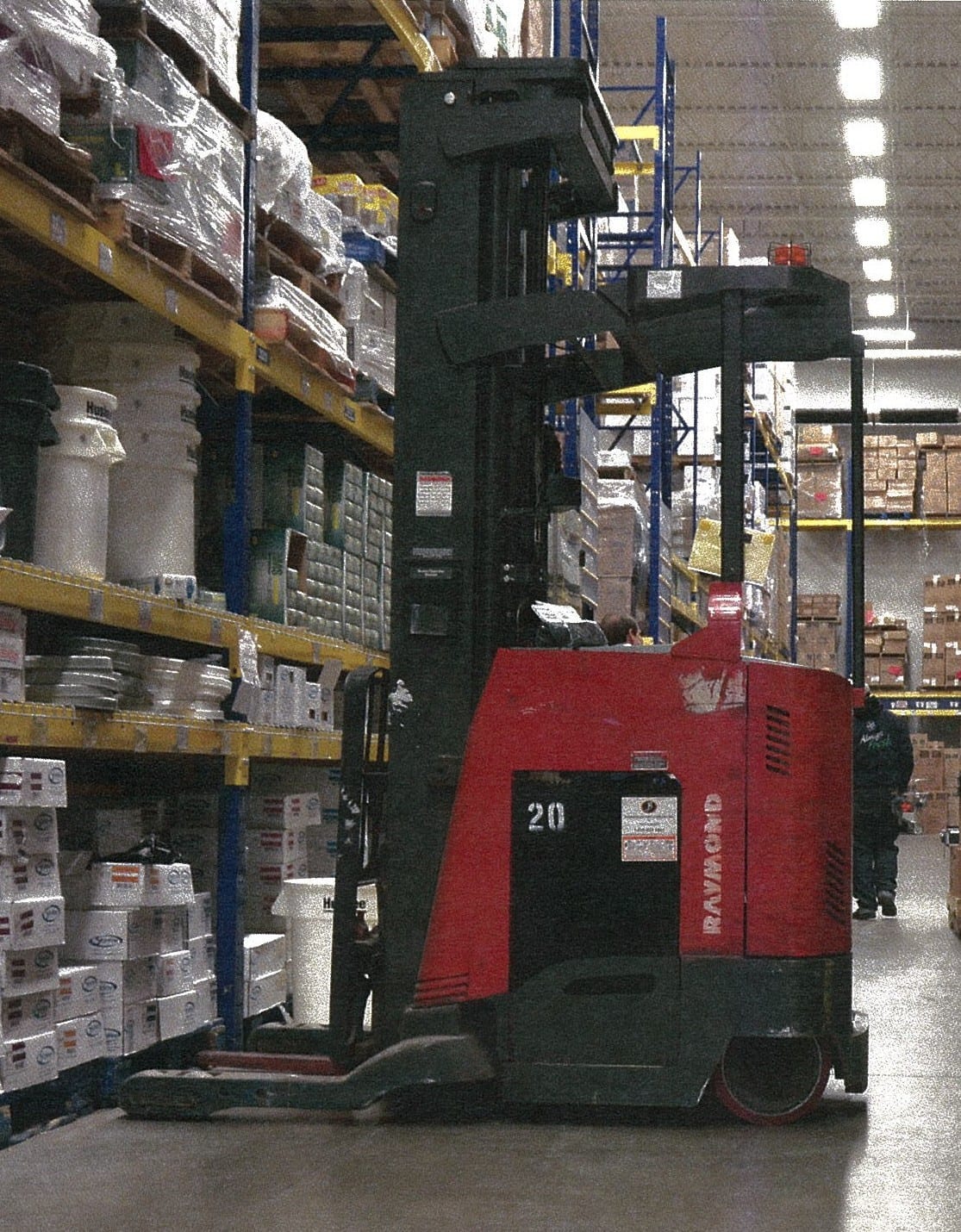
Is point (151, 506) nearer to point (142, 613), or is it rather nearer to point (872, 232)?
point (142, 613)

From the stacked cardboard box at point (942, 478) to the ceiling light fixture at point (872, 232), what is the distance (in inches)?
111

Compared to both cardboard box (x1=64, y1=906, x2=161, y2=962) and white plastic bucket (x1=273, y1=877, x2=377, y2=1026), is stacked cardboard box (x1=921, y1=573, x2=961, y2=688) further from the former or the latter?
cardboard box (x1=64, y1=906, x2=161, y2=962)

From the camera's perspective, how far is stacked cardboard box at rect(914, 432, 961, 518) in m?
25.6

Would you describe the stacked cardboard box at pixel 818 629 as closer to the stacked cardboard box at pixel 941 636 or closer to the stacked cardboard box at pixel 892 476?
the stacked cardboard box at pixel 941 636

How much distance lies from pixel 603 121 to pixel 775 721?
1.79m

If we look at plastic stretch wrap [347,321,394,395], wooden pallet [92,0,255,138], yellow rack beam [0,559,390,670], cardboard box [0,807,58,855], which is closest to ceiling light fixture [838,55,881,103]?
plastic stretch wrap [347,321,394,395]

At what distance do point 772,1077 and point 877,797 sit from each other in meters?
7.93

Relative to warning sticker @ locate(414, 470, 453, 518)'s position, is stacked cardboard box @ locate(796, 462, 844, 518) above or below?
above

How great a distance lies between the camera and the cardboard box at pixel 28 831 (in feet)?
13.7

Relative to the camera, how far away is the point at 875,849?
12219 millimetres

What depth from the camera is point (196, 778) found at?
23.2 ft

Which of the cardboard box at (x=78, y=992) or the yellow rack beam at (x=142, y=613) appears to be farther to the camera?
the cardboard box at (x=78, y=992)

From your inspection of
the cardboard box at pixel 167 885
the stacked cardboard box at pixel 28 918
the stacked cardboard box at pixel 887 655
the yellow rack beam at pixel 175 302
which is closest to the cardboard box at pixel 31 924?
the stacked cardboard box at pixel 28 918

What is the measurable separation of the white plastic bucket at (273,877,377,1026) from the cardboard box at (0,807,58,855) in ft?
5.26
